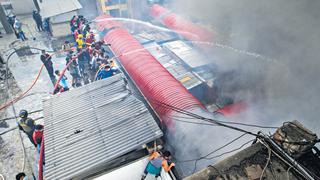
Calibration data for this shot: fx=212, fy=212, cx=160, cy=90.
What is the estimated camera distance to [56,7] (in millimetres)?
15461

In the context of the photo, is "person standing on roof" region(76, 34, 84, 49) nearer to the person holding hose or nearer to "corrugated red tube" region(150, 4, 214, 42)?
the person holding hose

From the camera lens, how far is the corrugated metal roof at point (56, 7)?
14695 mm

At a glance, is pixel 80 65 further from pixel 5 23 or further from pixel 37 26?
pixel 5 23

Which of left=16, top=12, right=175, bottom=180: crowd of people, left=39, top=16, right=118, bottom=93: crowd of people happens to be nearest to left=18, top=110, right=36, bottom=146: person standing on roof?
left=16, top=12, right=175, bottom=180: crowd of people

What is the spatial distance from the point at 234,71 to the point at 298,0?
466 centimetres

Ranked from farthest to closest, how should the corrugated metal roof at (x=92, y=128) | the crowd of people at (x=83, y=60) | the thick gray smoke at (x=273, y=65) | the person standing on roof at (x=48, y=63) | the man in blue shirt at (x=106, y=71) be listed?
the person standing on roof at (x=48, y=63)
the crowd of people at (x=83, y=60)
the man in blue shirt at (x=106, y=71)
the thick gray smoke at (x=273, y=65)
the corrugated metal roof at (x=92, y=128)

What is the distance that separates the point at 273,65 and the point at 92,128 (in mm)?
9334

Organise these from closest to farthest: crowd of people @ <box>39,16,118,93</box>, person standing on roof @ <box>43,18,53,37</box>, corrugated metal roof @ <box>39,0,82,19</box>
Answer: crowd of people @ <box>39,16,118,93</box>
corrugated metal roof @ <box>39,0,82,19</box>
person standing on roof @ <box>43,18,53,37</box>

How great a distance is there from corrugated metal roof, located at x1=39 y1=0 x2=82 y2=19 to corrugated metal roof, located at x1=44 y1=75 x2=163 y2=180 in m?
10.2

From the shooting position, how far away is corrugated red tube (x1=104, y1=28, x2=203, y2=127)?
25.9 feet

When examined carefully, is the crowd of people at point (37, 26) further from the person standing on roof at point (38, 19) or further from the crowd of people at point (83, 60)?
the crowd of people at point (83, 60)

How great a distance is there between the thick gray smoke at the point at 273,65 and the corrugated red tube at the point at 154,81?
3.44 feet

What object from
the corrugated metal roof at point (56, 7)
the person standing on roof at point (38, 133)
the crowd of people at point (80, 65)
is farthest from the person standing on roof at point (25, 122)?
the corrugated metal roof at point (56, 7)

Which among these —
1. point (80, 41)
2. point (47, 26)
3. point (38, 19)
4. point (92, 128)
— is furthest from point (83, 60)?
point (38, 19)
